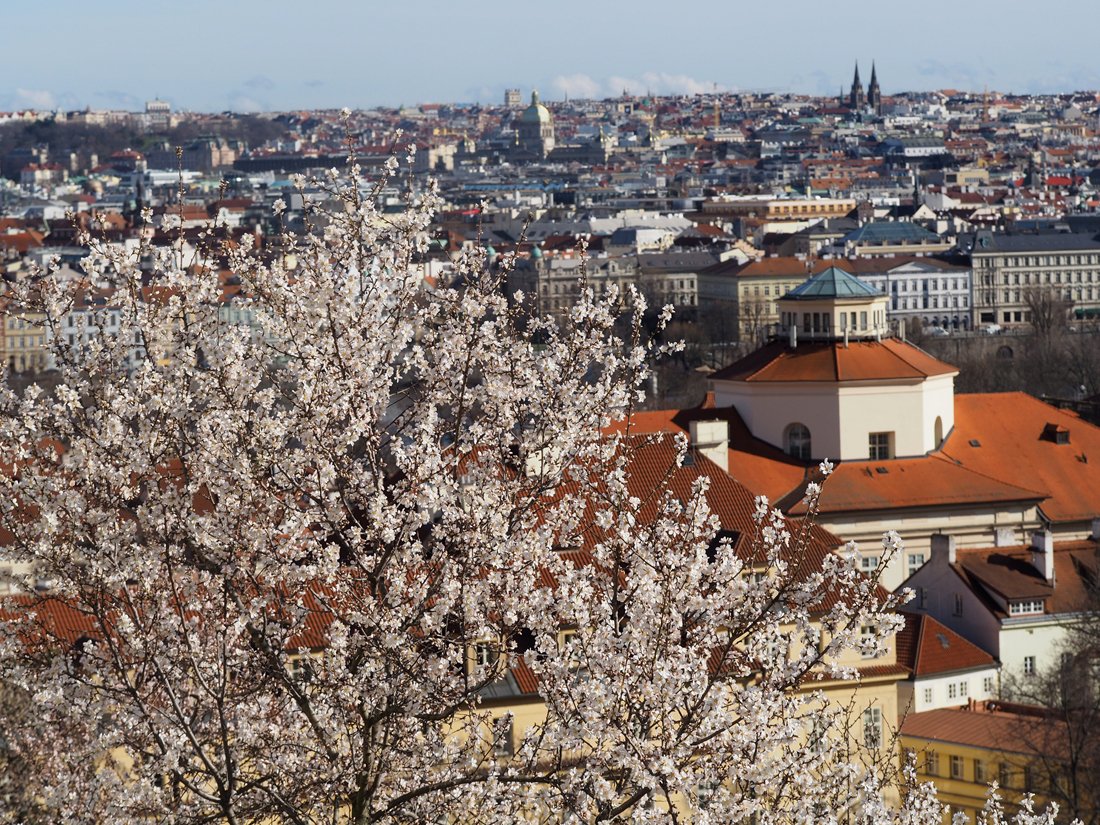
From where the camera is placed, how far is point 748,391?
1518 inches

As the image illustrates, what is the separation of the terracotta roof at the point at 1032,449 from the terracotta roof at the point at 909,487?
560mm

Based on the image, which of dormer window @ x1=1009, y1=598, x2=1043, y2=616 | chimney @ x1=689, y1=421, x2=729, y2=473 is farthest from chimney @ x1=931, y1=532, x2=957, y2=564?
chimney @ x1=689, y1=421, x2=729, y2=473

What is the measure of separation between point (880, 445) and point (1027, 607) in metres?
8.10

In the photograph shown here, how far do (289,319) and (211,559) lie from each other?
1.29 meters

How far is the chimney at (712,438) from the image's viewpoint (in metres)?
33.5

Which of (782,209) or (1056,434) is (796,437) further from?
(782,209)

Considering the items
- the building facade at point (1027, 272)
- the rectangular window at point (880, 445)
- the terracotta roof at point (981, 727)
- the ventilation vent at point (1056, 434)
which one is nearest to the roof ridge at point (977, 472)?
the rectangular window at point (880, 445)

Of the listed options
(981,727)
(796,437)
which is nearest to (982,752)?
(981,727)

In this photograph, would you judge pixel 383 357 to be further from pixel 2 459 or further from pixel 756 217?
pixel 756 217

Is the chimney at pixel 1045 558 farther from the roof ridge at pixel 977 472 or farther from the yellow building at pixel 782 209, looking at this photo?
the yellow building at pixel 782 209

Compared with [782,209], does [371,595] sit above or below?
above

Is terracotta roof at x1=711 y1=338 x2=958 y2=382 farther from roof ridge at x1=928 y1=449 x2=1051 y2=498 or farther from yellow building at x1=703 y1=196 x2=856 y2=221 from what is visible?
yellow building at x1=703 y1=196 x2=856 y2=221

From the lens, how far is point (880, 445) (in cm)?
3841

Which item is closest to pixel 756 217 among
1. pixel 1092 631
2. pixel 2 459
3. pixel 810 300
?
pixel 810 300
